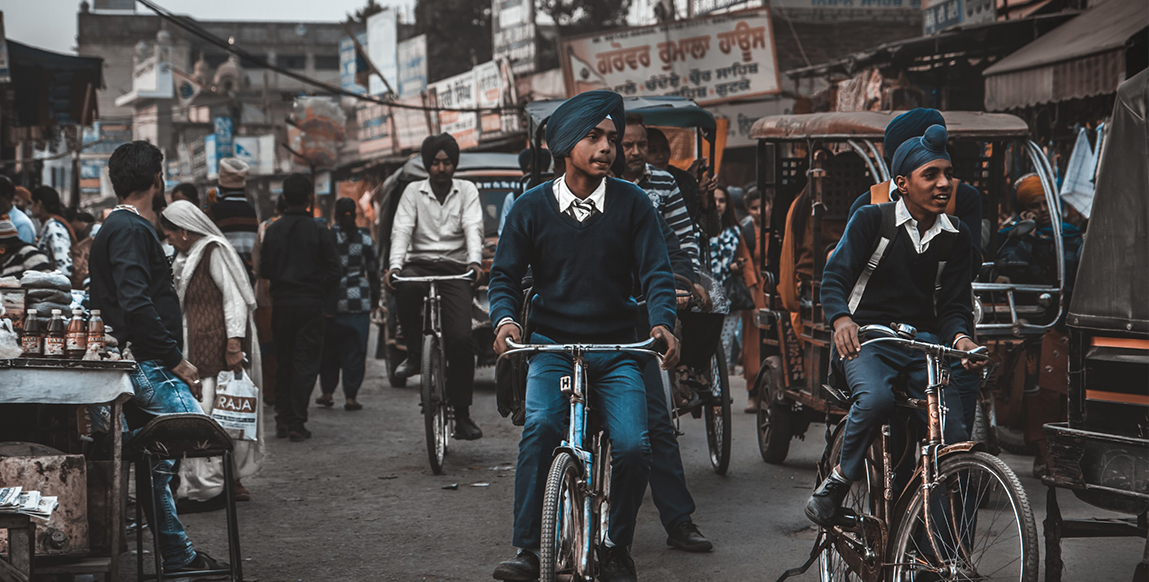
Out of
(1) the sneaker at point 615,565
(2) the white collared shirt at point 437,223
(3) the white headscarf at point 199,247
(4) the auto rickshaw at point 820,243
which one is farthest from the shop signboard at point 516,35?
(1) the sneaker at point 615,565

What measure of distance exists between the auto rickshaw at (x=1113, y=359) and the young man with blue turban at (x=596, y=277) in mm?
1736

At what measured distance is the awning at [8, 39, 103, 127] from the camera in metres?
16.3

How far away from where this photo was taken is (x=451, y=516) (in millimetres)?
6723

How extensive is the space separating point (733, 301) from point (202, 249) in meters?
6.00

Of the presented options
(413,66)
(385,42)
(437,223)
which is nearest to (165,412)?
(437,223)

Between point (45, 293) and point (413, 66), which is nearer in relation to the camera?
point (45, 293)

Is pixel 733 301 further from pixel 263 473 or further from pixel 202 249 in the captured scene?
pixel 202 249

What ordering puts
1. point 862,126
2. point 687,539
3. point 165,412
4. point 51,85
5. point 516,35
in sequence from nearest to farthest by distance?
point 165,412, point 687,539, point 862,126, point 51,85, point 516,35

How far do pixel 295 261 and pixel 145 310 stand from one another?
15.2ft

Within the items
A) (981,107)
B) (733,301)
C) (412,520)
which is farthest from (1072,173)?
(412,520)

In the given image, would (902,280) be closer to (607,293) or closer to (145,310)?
(607,293)

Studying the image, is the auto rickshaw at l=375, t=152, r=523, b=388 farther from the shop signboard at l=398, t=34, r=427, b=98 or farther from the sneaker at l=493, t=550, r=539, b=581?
the shop signboard at l=398, t=34, r=427, b=98

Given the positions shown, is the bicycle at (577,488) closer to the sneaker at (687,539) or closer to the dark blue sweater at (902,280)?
the dark blue sweater at (902,280)

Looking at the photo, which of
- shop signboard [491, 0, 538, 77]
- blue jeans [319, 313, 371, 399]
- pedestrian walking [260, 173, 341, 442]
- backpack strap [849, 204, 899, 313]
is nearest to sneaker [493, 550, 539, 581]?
backpack strap [849, 204, 899, 313]
